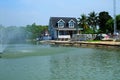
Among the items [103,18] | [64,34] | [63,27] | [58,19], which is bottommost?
[64,34]

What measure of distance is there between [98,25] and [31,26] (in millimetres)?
22123

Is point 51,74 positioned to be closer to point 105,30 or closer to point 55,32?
point 55,32

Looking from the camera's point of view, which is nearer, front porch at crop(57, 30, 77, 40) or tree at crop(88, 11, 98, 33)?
front porch at crop(57, 30, 77, 40)

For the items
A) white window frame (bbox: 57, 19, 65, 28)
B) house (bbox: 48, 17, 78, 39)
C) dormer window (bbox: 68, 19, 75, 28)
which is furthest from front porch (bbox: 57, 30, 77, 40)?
white window frame (bbox: 57, 19, 65, 28)

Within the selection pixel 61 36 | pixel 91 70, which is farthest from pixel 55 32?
pixel 91 70

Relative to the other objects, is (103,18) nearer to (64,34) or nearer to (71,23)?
(71,23)

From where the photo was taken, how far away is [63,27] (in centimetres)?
8700

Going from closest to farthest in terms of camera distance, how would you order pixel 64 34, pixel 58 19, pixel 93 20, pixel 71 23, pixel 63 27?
pixel 64 34, pixel 63 27, pixel 71 23, pixel 58 19, pixel 93 20

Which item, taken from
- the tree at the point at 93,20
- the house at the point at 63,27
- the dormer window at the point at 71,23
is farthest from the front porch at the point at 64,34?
the tree at the point at 93,20

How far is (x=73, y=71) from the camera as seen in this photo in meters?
21.0

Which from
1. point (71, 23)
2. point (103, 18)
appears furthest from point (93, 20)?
point (71, 23)

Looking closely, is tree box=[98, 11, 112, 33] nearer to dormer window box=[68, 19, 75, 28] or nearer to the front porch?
dormer window box=[68, 19, 75, 28]

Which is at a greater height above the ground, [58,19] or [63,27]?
[58,19]

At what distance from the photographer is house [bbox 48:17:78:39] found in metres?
85.8
